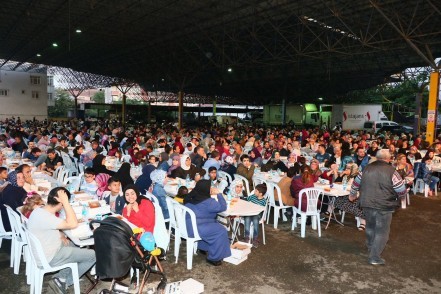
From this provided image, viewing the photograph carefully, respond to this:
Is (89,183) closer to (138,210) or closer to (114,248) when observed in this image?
(138,210)

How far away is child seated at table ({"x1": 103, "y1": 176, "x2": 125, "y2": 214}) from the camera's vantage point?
5445mm

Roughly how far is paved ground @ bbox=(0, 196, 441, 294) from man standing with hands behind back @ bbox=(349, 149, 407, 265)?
524mm

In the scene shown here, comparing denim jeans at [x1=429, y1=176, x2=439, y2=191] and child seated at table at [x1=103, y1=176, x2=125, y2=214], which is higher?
child seated at table at [x1=103, y1=176, x2=125, y2=214]

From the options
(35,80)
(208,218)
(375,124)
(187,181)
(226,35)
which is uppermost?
(226,35)

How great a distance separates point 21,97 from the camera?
130ft

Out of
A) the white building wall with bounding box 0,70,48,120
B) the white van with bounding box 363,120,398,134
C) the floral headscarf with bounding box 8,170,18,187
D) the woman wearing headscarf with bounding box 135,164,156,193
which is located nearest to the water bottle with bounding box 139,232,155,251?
the woman wearing headscarf with bounding box 135,164,156,193

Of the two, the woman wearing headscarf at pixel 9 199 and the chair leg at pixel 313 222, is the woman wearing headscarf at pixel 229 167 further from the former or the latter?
the woman wearing headscarf at pixel 9 199

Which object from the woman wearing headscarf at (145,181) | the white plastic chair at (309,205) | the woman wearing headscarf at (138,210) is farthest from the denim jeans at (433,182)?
the woman wearing headscarf at (138,210)

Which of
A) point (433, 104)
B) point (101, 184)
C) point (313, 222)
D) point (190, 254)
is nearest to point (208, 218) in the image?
point (190, 254)

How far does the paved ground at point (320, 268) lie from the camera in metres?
4.77

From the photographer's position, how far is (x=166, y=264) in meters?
5.42

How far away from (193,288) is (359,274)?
7.96 ft

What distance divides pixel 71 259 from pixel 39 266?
1.12 ft

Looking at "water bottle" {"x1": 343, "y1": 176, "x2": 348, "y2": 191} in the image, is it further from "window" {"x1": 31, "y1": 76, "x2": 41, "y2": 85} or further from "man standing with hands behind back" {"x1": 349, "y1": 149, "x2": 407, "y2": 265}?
"window" {"x1": 31, "y1": 76, "x2": 41, "y2": 85}
